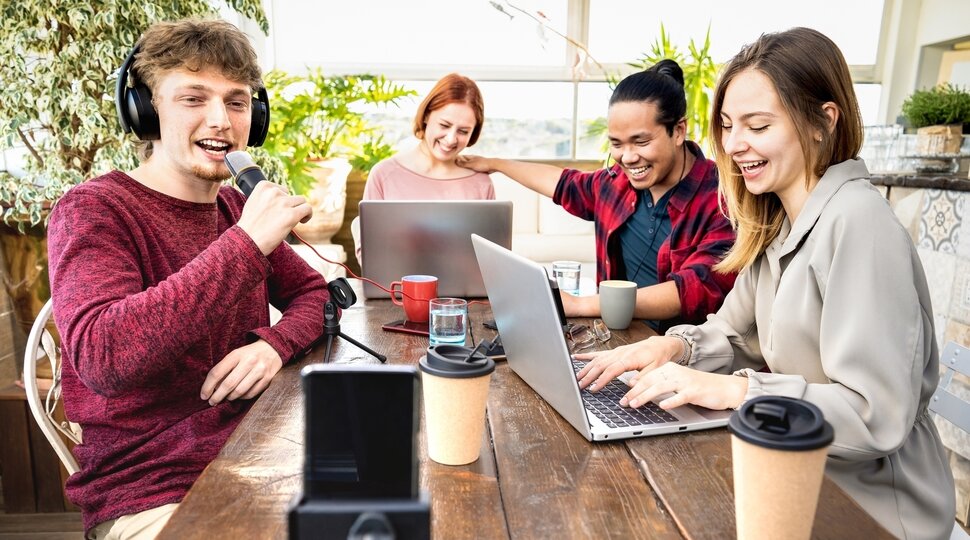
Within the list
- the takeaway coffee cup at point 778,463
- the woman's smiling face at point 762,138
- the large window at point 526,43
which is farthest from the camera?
the large window at point 526,43

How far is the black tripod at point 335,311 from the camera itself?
4.22 feet

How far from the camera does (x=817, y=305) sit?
1018 mm

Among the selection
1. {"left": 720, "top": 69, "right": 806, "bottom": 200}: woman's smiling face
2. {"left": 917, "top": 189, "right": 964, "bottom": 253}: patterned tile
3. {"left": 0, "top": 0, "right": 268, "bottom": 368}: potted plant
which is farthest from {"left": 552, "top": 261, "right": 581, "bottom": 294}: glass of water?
{"left": 917, "top": 189, "right": 964, "bottom": 253}: patterned tile

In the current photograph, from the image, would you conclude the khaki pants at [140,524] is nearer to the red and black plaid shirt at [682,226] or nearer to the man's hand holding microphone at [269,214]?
the man's hand holding microphone at [269,214]

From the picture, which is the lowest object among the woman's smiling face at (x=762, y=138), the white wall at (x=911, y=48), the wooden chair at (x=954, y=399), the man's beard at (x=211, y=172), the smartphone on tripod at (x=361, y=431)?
the wooden chair at (x=954, y=399)

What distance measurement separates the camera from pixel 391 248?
1694 millimetres

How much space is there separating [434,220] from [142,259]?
2.30 feet

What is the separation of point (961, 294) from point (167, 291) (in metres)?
2.43

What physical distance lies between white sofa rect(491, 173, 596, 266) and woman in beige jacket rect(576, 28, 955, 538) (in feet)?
9.81

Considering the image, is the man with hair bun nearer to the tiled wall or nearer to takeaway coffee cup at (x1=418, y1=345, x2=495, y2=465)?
takeaway coffee cup at (x1=418, y1=345, x2=495, y2=465)

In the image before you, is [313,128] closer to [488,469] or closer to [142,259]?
[142,259]

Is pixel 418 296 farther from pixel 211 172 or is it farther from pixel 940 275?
pixel 940 275

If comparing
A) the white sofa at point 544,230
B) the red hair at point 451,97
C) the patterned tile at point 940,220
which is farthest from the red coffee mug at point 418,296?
the white sofa at point 544,230

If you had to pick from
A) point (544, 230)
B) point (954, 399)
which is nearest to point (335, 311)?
point (954, 399)
